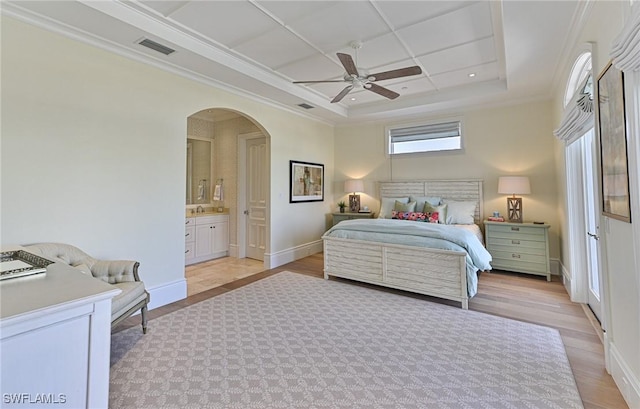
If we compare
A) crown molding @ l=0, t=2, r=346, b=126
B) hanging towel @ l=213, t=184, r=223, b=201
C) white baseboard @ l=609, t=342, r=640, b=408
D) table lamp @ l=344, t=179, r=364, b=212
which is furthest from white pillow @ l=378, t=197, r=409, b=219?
white baseboard @ l=609, t=342, r=640, b=408

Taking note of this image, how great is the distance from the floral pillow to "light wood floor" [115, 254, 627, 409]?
3.70 feet

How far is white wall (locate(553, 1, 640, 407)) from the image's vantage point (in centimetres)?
162

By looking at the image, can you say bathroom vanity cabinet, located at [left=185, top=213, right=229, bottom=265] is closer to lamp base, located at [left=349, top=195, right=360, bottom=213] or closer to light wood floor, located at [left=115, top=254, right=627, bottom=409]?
light wood floor, located at [left=115, top=254, right=627, bottom=409]

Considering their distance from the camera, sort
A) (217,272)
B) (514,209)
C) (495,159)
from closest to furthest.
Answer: (514,209)
(217,272)
(495,159)

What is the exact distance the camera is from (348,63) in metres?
2.81

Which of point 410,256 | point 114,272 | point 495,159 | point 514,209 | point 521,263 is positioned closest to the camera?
point 114,272

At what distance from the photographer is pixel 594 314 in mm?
2945

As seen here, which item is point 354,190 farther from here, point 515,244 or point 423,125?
point 515,244

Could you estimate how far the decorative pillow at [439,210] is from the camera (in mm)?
4815

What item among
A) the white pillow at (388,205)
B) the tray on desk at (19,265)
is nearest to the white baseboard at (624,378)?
the tray on desk at (19,265)

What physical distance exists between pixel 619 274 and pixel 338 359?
2.01 m

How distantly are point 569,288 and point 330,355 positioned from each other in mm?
3266

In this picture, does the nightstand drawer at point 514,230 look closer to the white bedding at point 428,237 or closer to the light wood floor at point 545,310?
the light wood floor at point 545,310

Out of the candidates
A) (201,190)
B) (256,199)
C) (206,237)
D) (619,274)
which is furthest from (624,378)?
(201,190)
